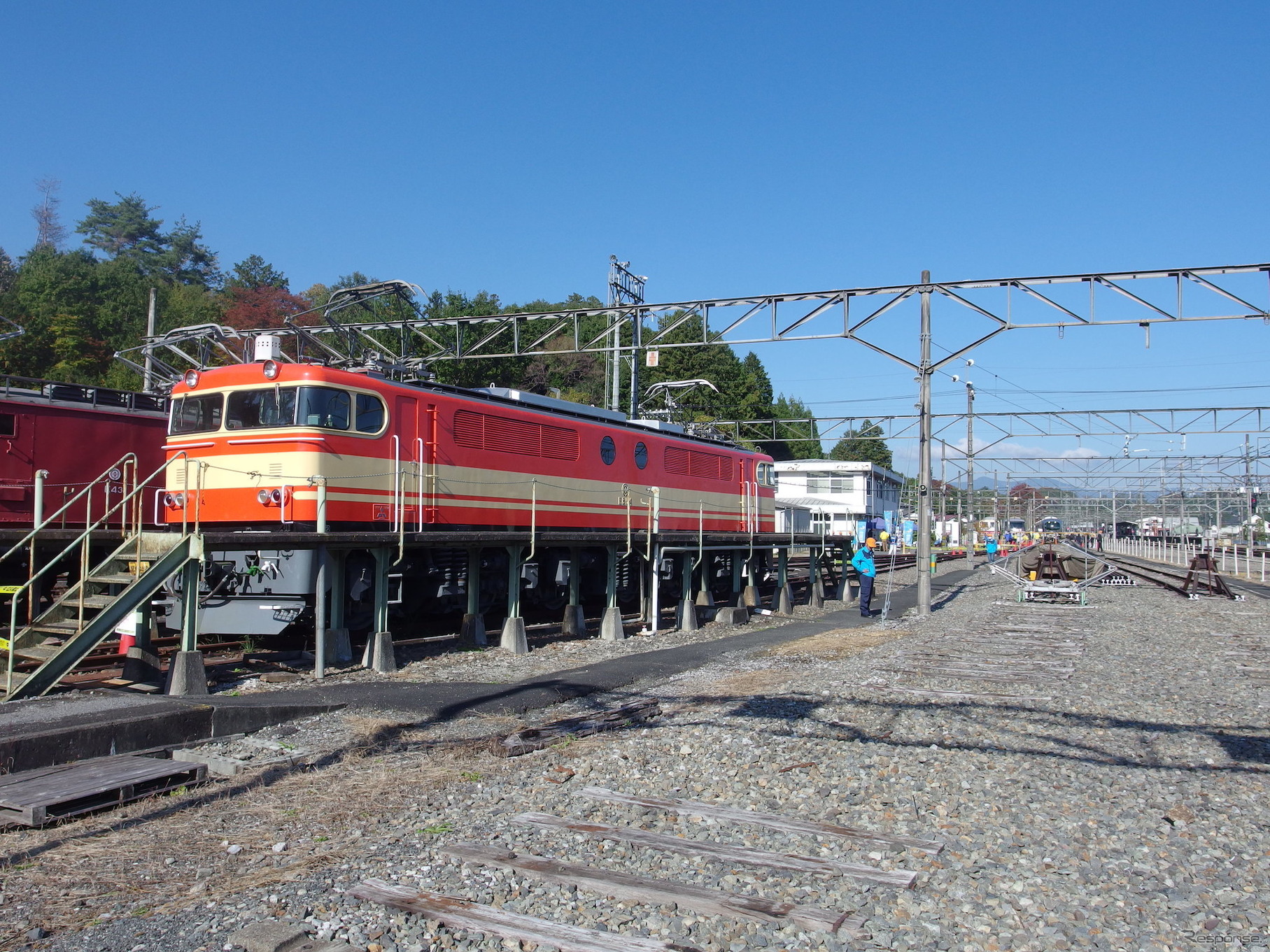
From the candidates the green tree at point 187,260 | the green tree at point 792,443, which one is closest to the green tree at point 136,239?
the green tree at point 187,260

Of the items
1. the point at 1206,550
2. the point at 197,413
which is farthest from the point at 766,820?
the point at 1206,550

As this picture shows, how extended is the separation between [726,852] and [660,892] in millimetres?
762

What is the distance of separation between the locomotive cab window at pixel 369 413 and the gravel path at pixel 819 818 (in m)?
4.74

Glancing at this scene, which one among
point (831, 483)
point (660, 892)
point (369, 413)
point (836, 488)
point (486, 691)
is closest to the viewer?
point (660, 892)

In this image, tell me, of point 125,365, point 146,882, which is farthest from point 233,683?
point 125,365

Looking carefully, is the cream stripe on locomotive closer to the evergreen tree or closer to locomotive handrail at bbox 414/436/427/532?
locomotive handrail at bbox 414/436/427/532

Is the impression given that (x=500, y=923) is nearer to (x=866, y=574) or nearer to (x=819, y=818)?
(x=819, y=818)

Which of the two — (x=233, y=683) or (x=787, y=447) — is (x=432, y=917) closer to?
(x=233, y=683)

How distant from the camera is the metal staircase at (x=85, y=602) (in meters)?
9.23

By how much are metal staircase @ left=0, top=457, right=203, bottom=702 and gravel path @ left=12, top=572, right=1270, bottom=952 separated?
3036 mm

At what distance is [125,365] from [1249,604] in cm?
4384

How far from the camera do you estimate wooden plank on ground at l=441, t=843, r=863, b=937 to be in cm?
461

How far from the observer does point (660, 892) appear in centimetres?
490

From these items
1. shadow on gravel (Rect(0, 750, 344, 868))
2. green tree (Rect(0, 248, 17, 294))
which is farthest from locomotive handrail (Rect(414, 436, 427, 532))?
green tree (Rect(0, 248, 17, 294))
